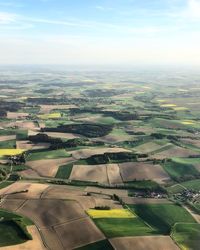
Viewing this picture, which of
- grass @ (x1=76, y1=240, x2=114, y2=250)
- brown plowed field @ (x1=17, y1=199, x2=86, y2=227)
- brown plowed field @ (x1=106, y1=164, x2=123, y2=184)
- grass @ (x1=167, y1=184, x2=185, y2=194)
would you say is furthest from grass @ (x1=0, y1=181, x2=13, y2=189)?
grass @ (x1=167, y1=184, x2=185, y2=194)

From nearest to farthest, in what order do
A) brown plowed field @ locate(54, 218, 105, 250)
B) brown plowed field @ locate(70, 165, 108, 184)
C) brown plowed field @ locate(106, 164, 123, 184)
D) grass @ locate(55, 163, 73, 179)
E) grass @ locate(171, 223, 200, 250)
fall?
brown plowed field @ locate(54, 218, 105, 250), grass @ locate(171, 223, 200, 250), brown plowed field @ locate(106, 164, 123, 184), brown plowed field @ locate(70, 165, 108, 184), grass @ locate(55, 163, 73, 179)

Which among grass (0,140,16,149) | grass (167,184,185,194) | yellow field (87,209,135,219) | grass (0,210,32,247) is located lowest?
grass (0,140,16,149)

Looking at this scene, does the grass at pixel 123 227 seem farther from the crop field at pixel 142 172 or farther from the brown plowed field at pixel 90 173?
the crop field at pixel 142 172

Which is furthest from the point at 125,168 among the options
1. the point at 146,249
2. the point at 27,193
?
the point at 146,249

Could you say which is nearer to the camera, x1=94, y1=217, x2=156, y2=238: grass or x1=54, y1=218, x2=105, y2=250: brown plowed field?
x1=54, y1=218, x2=105, y2=250: brown plowed field

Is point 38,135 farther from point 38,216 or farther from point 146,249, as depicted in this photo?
point 146,249

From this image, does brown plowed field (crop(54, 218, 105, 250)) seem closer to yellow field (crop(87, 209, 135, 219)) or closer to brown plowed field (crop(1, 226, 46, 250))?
yellow field (crop(87, 209, 135, 219))

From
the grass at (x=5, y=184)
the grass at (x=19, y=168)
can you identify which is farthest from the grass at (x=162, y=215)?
the grass at (x=19, y=168)
